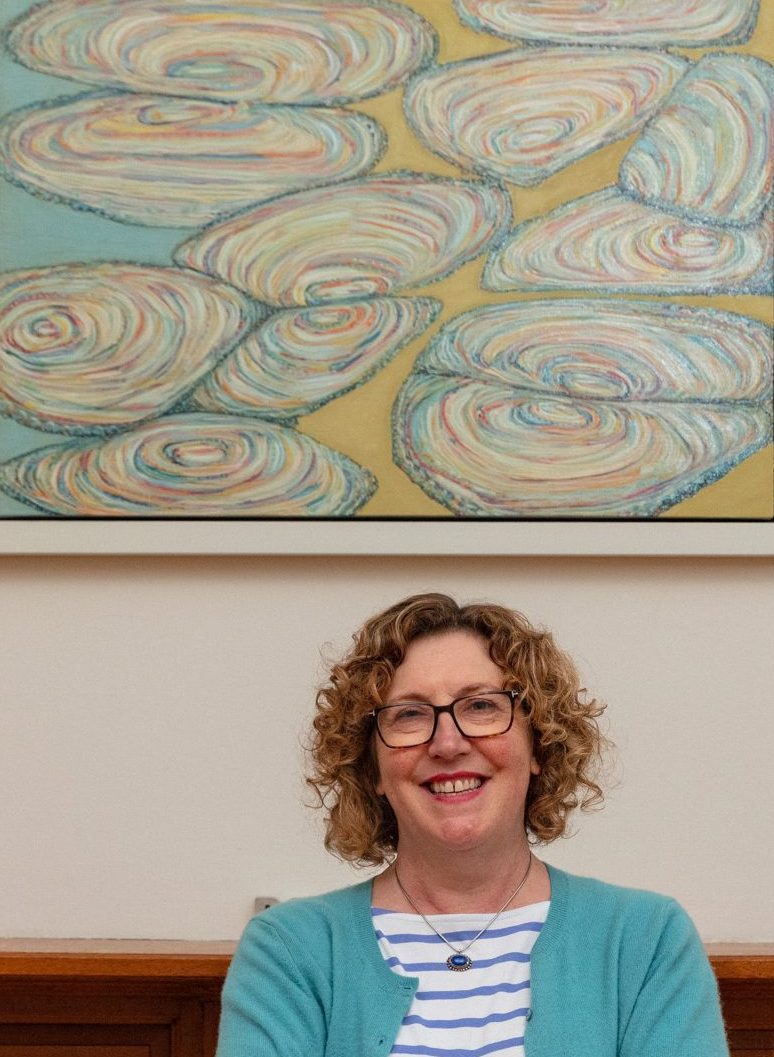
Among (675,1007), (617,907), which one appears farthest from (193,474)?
(675,1007)

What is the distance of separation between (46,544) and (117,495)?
0.12m

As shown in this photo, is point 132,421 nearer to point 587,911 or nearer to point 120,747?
point 120,747

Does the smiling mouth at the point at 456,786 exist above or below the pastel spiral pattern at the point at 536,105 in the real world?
below

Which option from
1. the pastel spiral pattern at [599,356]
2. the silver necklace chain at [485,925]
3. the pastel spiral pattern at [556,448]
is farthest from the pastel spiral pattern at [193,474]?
the silver necklace chain at [485,925]

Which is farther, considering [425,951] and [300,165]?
[300,165]

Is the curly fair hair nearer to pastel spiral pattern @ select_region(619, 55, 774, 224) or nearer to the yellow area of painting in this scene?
the yellow area of painting

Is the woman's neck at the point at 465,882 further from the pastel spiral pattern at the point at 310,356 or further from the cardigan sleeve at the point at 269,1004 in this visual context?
the pastel spiral pattern at the point at 310,356

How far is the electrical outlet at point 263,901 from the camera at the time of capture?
1.94 m

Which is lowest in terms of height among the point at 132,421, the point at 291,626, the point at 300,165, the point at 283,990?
the point at 283,990

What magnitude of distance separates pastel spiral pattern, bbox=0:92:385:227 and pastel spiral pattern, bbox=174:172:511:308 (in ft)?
0.11

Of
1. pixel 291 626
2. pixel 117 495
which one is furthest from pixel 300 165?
pixel 291 626

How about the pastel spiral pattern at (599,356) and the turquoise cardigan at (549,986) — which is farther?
the pastel spiral pattern at (599,356)

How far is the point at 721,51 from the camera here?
1963 millimetres

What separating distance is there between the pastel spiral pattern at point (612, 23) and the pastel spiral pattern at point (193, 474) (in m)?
0.69
